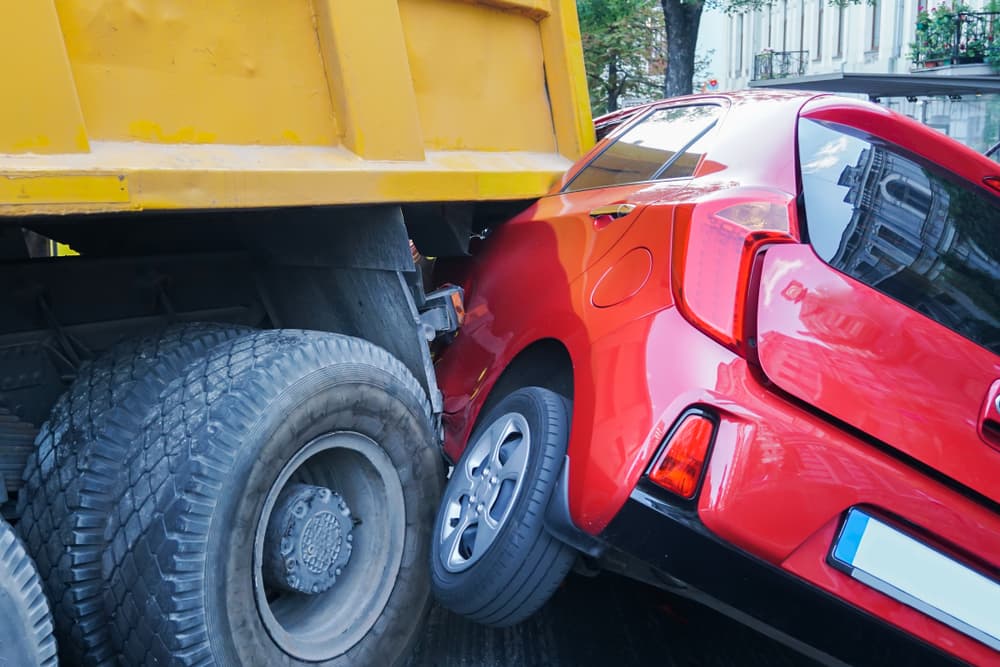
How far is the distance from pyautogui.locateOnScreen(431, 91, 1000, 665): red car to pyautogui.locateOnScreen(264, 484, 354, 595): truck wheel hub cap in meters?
0.31

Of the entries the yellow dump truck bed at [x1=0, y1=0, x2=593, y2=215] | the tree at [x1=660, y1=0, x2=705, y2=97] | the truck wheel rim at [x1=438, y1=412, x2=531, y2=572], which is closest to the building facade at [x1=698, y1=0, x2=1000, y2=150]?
the tree at [x1=660, y1=0, x2=705, y2=97]

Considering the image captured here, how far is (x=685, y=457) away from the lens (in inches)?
85.7

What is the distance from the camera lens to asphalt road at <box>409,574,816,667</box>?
310cm

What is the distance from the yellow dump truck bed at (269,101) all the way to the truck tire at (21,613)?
0.74 metres

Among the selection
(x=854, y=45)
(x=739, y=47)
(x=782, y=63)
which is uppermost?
(x=854, y=45)

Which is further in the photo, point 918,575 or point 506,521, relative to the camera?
point 506,521

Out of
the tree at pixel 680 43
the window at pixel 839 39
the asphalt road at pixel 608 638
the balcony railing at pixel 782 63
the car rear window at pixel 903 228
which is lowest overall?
the balcony railing at pixel 782 63

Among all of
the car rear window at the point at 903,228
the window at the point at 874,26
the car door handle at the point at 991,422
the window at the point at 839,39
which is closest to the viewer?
the car door handle at the point at 991,422

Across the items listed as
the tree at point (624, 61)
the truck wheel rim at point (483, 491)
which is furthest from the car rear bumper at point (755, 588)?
the tree at point (624, 61)

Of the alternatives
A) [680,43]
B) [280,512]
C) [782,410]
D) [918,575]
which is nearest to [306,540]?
[280,512]

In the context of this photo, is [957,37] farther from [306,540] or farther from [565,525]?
[306,540]

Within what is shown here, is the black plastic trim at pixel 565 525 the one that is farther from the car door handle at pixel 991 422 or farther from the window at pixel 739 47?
the window at pixel 739 47

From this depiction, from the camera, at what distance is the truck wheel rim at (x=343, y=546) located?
2543mm

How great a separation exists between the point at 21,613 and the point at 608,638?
2.01 meters
